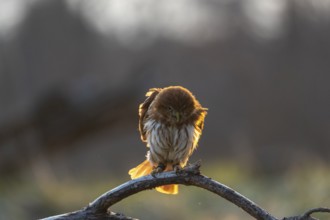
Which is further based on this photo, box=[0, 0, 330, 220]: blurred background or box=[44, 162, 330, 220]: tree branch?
box=[0, 0, 330, 220]: blurred background

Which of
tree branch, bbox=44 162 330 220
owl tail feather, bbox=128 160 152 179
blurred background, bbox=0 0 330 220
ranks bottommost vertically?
tree branch, bbox=44 162 330 220

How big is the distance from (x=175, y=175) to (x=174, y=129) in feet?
3.80

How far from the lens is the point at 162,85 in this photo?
18031mm

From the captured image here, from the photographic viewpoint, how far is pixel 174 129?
5.66 m

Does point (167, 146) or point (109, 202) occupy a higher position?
point (167, 146)

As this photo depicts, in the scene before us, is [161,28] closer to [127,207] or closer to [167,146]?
[127,207]

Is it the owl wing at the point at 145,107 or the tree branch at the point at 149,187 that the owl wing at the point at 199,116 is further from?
the tree branch at the point at 149,187

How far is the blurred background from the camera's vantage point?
12.1 metres

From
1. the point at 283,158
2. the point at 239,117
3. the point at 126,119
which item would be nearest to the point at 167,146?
the point at 126,119

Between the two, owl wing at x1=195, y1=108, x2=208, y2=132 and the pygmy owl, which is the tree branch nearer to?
the pygmy owl

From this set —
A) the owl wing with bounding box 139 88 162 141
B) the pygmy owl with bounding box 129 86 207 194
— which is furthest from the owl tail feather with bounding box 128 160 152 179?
the owl wing with bounding box 139 88 162 141

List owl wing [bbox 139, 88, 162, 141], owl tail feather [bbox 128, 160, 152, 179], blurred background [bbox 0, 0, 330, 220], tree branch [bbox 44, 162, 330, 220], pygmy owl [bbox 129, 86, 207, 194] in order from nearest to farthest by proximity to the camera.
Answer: tree branch [bbox 44, 162, 330, 220] < pygmy owl [bbox 129, 86, 207, 194] < owl tail feather [bbox 128, 160, 152, 179] < owl wing [bbox 139, 88, 162, 141] < blurred background [bbox 0, 0, 330, 220]

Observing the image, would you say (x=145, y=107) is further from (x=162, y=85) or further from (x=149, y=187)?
(x=162, y=85)

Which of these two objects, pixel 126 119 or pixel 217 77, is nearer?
pixel 126 119
